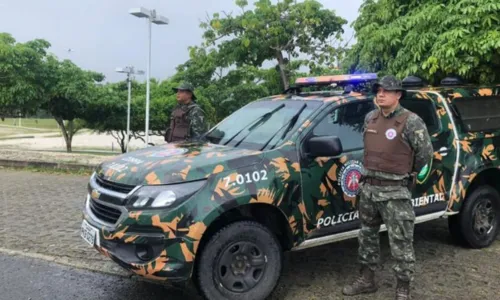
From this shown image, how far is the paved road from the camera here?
4094mm

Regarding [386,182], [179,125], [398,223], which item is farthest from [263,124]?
[179,125]

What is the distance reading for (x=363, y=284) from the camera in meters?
3.98

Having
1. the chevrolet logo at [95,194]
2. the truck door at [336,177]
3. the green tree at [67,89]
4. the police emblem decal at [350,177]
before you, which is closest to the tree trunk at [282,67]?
the green tree at [67,89]

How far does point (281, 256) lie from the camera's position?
148 inches

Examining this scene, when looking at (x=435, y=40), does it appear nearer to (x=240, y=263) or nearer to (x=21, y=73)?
(x=240, y=263)

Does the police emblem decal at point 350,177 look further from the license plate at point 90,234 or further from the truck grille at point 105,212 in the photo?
the license plate at point 90,234

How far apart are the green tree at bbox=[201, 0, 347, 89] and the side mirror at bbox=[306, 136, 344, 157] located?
15.3 metres

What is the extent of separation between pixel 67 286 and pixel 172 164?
160cm

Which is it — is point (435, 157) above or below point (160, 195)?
above

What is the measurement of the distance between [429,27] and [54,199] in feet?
20.0

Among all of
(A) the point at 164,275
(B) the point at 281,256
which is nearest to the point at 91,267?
(A) the point at 164,275

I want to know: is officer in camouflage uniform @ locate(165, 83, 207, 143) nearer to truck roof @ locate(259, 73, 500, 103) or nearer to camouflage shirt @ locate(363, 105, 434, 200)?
truck roof @ locate(259, 73, 500, 103)

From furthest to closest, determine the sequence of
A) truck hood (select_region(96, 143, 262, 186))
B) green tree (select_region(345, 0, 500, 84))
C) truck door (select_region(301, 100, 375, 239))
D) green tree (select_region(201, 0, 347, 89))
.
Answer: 1. green tree (select_region(201, 0, 347, 89))
2. green tree (select_region(345, 0, 500, 84))
3. truck door (select_region(301, 100, 375, 239))
4. truck hood (select_region(96, 143, 262, 186))

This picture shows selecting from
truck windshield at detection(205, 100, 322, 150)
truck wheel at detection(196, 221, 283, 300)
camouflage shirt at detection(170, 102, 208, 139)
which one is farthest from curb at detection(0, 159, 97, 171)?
truck wheel at detection(196, 221, 283, 300)
